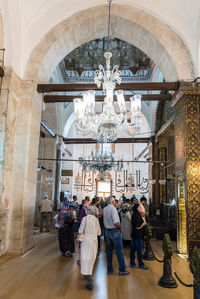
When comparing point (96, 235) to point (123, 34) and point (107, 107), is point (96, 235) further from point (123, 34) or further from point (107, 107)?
point (123, 34)

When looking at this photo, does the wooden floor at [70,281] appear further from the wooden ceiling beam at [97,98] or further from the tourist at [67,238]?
the wooden ceiling beam at [97,98]

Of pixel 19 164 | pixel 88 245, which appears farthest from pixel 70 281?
pixel 19 164

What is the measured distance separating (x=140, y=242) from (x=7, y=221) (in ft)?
10.5

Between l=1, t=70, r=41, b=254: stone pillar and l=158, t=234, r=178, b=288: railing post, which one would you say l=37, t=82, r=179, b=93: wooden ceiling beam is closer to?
l=1, t=70, r=41, b=254: stone pillar

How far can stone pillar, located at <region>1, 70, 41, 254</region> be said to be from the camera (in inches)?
233

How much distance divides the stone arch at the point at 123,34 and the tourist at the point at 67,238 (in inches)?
155

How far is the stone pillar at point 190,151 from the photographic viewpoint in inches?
224

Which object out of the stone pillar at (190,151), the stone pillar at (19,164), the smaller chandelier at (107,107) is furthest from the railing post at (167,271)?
the stone pillar at (19,164)

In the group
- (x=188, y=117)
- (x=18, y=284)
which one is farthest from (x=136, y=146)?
(x=18, y=284)

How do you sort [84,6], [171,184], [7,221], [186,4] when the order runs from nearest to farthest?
[7,221]
[186,4]
[84,6]
[171,184]

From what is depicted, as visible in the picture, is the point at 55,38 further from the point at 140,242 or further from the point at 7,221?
the point at 140,242

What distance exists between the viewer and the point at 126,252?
6574 millimetres

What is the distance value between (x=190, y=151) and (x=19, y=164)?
428cm

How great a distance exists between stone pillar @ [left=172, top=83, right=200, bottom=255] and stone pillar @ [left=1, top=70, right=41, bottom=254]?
13.0ft
